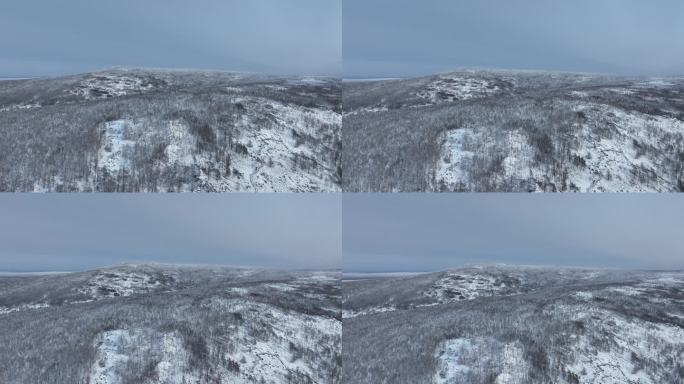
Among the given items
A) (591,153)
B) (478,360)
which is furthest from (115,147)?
(591,153)

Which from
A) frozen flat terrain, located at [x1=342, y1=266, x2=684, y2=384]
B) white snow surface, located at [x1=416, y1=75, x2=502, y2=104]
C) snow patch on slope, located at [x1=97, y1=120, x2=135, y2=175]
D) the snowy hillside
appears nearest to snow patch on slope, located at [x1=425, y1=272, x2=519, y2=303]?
frozen flat terrain, located at [x1=342, y1=266, x2=684, y2=384]

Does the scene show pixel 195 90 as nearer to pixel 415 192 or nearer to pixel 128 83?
pixel 128 83

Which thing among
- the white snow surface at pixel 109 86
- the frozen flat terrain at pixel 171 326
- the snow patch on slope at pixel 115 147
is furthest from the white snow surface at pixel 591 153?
the white snow surface at pixel 109 86

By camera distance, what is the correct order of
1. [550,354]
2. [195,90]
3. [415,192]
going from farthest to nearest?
[195,90], [415,192], [550,354]

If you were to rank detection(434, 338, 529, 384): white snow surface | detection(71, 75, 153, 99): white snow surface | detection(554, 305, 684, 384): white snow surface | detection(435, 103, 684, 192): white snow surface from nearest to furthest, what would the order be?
detection(554, 305, 684, 384): white snow surface → detection(434, 338, 529, 384): white snow surface → detection(435, 103, 684, 192): white snow surface → detection(71, 75, 153, 99): white snow surface

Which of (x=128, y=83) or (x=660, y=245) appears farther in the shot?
(x=128, y=83)

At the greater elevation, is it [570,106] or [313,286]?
[570,106]

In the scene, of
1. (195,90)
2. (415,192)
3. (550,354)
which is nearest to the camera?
(550,354)

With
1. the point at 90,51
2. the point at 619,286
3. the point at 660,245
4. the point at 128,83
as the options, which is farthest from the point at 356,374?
the point at 90,51

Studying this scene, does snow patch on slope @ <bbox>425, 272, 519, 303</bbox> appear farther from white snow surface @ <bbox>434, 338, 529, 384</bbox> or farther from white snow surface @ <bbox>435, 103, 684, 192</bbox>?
white snow surface @ <bbox>435, 103, 684, 192</bbox>
